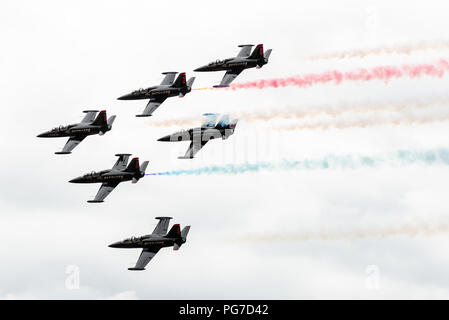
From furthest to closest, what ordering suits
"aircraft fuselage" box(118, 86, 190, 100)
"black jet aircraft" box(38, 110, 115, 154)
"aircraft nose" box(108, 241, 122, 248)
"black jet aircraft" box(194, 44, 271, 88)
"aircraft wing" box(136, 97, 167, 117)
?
1. "aircraft wing" box(136, 97, 167, 117)
2. "aircraft fuselage" box(118, 86, 190, 100)
3. "black jet aircraft" box(194, 44, 271, 88)
4. "black jet aircraft" box(38, 110, 115, 154)
5. "aircraft nose" box(108, 241, 122, 248)

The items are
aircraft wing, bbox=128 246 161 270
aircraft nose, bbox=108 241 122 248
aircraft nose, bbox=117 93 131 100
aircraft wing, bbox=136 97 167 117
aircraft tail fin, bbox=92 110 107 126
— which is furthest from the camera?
aircraft nose, bbox=117 93 131 100

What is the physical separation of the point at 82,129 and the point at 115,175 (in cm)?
829

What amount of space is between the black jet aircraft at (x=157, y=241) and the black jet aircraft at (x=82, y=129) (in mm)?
13183

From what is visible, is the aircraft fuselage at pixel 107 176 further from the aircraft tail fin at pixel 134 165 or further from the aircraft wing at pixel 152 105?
the aircraft wing at pixel 152 105

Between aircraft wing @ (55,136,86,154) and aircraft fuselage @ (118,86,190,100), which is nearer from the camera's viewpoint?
aircraft wing @ (55,136,86,154)

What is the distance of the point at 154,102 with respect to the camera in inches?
6038

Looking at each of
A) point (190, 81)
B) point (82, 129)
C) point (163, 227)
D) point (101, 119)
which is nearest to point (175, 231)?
point (163, 227)

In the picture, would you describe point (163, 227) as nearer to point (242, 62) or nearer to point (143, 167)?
point (143, 167)

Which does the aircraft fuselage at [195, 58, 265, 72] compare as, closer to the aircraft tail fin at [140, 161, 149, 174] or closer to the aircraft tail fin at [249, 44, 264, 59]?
the aircraft tail fin at [249, 44, 264, 59]

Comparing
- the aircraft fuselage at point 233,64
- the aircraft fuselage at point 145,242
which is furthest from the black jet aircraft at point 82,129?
the aircraft fuselage at point 233,64

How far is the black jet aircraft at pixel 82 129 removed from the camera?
150125 mm

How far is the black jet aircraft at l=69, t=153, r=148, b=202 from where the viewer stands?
146 m

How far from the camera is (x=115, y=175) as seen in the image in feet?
481

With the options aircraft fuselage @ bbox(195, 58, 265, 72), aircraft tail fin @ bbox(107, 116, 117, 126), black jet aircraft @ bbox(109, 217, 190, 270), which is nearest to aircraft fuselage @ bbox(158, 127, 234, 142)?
aircraft fuselage @ bbox(195, 58, 265, 72)
